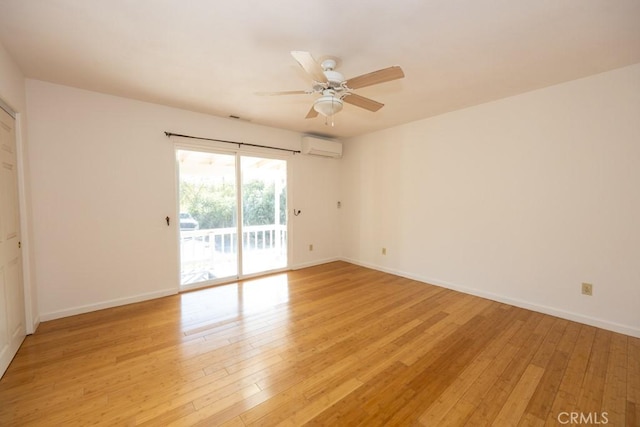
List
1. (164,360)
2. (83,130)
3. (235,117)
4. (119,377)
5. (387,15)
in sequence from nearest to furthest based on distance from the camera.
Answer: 1. (387,15)
2. (119,377)
3. (164,360)
4. (83,130)
5. (235,117)

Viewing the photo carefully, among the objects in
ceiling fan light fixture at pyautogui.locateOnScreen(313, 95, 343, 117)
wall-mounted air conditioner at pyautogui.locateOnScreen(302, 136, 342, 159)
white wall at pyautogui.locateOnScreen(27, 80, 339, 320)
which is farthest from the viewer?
wall-mounted air conditioner at pyautogui.locateOnScreen(302, 136, 342, 159)

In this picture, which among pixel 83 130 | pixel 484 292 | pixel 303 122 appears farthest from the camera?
pixel 303 122

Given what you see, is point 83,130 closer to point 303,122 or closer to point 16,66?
point 16,66


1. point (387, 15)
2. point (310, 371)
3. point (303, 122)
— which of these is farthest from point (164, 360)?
point (303, 122)

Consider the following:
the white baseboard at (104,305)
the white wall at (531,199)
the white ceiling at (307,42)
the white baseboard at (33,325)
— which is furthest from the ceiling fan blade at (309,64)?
the white baseboard at (33,325)

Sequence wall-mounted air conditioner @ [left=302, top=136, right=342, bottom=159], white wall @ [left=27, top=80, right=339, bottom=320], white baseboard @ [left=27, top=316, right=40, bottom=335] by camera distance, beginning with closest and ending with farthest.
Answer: white baseboard @ [left=27, top=316, right=40, bottom=335], white wall @ [left=27, top=80, right=339, bottom=320], wall-mounted air conditioner @ [left=302, top=136, right=342, bottom=159]

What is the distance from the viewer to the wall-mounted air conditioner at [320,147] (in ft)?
15.7

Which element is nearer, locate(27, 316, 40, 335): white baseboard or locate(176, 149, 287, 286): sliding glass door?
locate(27, 316, 40, 335): white baseboard

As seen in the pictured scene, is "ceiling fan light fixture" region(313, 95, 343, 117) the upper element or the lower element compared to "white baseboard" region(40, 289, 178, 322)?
upper

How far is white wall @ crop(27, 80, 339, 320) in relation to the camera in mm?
2791

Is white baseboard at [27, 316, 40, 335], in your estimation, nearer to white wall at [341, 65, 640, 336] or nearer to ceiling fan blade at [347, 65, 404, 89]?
ceiling fan blade at [347, 65, 404, 89]

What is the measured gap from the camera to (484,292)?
3.50m

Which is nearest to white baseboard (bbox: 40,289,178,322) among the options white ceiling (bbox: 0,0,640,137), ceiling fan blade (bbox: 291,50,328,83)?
white ceiling (bbox: 0,0,640,137)

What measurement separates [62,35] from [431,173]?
4.26 metres
